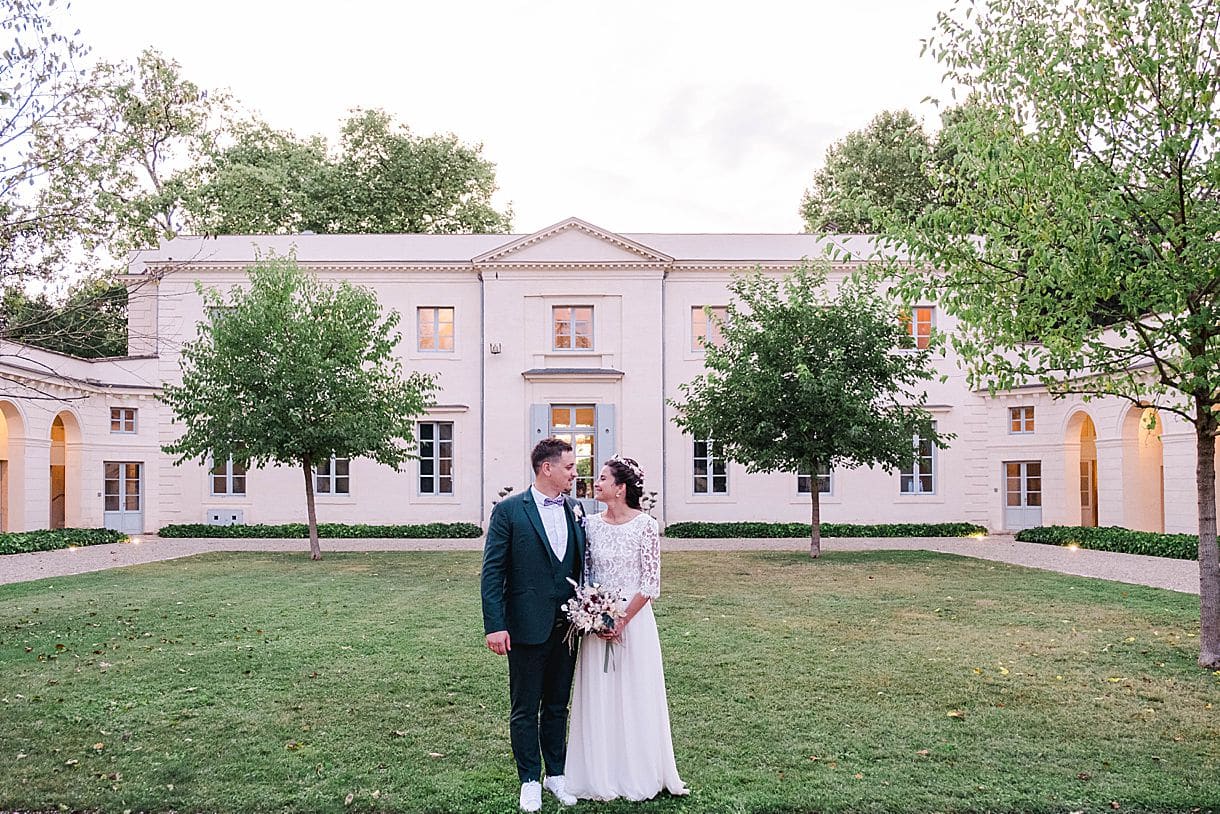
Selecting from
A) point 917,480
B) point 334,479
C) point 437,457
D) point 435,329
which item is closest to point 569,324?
point 435,329

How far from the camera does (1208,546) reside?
27.6 feet

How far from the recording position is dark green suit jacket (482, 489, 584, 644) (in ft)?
16.2

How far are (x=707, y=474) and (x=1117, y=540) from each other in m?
10.2

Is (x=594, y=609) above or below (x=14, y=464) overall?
below

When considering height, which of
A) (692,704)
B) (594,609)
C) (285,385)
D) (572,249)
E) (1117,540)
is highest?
(572,249)

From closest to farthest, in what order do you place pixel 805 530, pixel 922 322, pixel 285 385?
pixel 285 385
pixel 805 530
pixel 922 322

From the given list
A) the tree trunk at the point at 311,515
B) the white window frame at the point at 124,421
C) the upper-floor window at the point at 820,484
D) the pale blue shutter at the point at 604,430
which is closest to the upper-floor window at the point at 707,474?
the upper-floor window at the point at 820,484

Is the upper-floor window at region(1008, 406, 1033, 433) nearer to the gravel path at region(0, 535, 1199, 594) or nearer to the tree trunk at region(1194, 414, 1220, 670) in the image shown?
the gravel path at region(0, 535, 1199, 594)

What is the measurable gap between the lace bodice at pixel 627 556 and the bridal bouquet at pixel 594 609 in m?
0.09

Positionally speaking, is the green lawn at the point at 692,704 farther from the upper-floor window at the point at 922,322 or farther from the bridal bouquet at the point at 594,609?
the upper-floor window at the point at 922,322

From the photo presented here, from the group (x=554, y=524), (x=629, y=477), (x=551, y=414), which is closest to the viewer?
(x=629, y=477)

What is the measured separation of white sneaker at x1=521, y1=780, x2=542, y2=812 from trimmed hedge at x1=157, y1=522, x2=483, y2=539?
2024cm

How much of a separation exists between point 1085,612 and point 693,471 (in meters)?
15.4

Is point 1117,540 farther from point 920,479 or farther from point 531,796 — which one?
point 531,796
